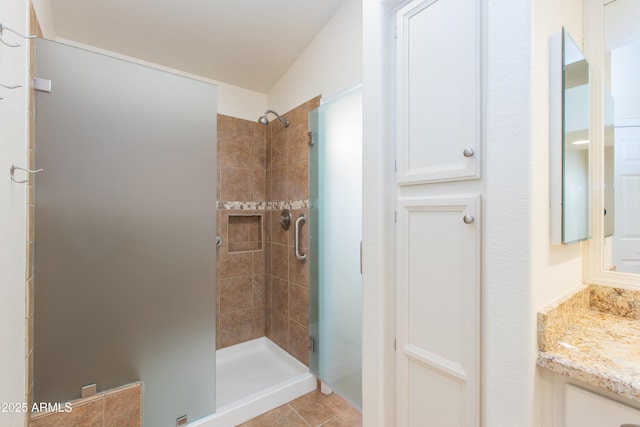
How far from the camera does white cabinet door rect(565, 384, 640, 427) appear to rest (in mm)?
651

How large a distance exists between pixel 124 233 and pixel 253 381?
162cm

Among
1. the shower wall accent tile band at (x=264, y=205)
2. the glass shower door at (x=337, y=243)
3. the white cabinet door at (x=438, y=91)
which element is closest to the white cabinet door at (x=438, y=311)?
the white cabinet door at (x=438, y=91)

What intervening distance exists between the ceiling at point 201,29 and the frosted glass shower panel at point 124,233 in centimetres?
73

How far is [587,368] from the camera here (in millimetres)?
679

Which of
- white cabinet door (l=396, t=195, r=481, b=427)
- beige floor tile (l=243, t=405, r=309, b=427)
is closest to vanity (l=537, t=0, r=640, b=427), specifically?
white cabinet door (l=396, t=195, r=481, b=427)

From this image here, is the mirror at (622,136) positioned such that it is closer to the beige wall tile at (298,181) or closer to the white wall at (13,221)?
the beige wall tile at (298,181)

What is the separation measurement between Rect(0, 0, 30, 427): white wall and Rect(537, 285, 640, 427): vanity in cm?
167

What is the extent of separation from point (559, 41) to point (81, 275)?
202 centimetres

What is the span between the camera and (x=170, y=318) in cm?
156

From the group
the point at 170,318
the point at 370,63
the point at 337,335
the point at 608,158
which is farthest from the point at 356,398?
the point at 370,63

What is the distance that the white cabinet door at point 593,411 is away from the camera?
2.14 ft

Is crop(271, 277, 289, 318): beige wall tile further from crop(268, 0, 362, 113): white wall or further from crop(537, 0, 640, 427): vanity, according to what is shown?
crop(537, 0, 640, 427): vanity

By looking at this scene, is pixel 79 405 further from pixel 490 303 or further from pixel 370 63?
pixel 370 63

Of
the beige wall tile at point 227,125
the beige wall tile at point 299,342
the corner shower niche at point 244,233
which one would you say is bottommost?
the beige wall tile at point 299,342
